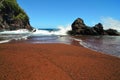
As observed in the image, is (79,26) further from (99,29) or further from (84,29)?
(99,29)

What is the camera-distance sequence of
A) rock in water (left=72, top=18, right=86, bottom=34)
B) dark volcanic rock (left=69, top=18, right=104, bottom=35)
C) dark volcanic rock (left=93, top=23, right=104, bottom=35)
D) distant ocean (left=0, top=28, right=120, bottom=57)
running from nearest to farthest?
distant ocean (left=0, top=28, right=120, bottom=57) → dark volcanic rock (left=69, top=18, right=104, bottom=35) → rock in water (left=72, top=18, right=86, bottom=34) → dark volcanic rock (left=93, top=23, right=104, bottom=35)

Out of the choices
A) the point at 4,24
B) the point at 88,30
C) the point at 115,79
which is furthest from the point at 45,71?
the point at 4,24

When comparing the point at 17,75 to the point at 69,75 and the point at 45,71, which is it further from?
the point at 69,75

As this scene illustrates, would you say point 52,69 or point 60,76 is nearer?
point 60,76

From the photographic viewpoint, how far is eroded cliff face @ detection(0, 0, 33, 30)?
Result: 68137mm

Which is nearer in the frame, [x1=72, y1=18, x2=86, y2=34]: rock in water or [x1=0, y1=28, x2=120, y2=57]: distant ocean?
[x1=0, y1=28, x2=120, y2=57]: distant ocean

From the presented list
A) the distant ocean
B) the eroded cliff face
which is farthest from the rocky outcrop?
the eroded cliff face

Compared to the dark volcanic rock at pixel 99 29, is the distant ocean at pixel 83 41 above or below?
below

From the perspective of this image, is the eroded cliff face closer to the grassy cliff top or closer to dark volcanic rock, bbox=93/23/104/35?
the grassy cliff top

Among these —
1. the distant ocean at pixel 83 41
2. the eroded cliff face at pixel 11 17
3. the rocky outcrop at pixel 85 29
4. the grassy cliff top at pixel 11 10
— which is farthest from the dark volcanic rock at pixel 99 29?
the grassy cliff top at pixel 11 10

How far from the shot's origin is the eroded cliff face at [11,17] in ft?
224

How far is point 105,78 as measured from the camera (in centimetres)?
698

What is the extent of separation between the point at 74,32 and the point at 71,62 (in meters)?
43.0

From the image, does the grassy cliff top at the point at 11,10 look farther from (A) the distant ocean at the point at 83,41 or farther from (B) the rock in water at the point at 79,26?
(A) the distant ocean at the point at 83,41
